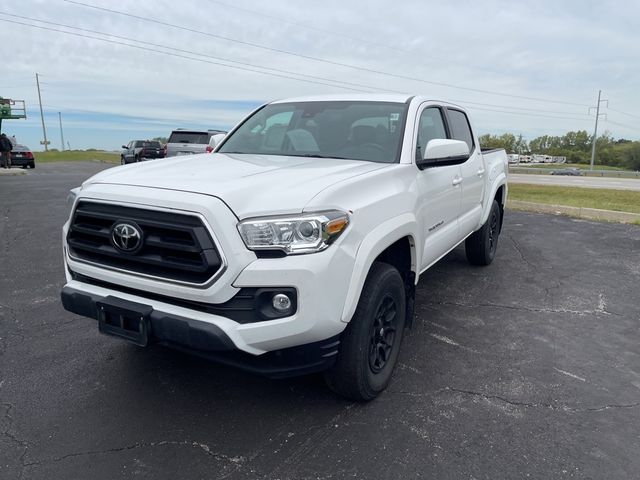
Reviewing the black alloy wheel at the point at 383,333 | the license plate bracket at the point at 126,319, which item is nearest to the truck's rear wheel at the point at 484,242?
the black alloy wheel at the point at 383,333

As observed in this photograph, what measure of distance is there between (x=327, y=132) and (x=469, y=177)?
1.71m

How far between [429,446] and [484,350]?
1425 mm

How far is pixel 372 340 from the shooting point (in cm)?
303

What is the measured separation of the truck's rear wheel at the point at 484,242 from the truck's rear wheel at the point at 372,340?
300 cm

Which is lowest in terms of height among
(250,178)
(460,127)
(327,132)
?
(250,178)

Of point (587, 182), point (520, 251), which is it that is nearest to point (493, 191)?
point (520, 251)

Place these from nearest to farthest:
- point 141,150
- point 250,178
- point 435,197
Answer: point 250,178, point 435,197, point 141,150

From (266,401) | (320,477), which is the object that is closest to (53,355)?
(266,401)

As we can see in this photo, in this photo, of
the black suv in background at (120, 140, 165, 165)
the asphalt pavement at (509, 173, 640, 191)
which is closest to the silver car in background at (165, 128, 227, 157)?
the black suv in background at (120, 140, 165, 165)

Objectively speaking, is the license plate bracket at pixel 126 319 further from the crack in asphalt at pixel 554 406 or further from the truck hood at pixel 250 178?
the crack in asphalt at pixel 554 406

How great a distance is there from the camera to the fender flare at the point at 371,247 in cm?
257

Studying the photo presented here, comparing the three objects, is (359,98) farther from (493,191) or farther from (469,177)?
(493,191)

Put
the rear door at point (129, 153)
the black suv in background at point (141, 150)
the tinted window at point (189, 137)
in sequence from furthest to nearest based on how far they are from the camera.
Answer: the rear door at point (129, 153) < the black suv in background at point (141, 150) < the tinted window at point (189, 137)

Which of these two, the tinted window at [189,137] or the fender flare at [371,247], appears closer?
the fender flare at [371,247]
